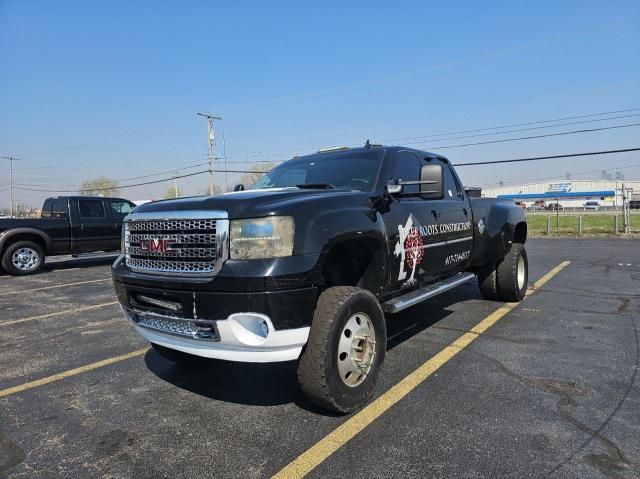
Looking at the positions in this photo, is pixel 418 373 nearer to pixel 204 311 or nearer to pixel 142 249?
pixel 204 311

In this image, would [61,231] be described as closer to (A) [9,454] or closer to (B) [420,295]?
(A) [9,454]

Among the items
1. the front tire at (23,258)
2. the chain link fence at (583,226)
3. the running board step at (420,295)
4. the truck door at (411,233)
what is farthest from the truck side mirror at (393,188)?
the chain link fence at (583,226)

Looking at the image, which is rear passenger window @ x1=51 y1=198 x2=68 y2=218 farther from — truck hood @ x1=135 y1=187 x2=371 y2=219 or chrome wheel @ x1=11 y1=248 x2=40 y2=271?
truck hood @ x1=135 y1=187 x2=371 y2=219

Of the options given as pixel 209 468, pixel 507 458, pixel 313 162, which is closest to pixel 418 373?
pixel 507 458

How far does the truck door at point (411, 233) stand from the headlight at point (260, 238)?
116 centimetres

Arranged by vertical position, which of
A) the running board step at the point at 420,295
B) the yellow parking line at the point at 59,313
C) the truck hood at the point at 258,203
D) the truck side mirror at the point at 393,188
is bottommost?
the yellow parking line at the point at 59,313

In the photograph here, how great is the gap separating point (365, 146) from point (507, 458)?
304cm

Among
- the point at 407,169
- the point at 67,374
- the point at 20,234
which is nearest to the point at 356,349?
the point at 407,169

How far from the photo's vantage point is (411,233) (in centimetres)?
418

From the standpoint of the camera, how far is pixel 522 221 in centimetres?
701

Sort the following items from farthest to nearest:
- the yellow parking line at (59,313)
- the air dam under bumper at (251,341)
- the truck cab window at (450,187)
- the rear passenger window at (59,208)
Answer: the rear passenger window at (59,208)
the yellow parking line at (59,313)
the truck cab window at (450,187)
the air dam under bumper at (251,341)

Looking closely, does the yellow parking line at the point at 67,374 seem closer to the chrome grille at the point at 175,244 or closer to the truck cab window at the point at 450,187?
the chrome grille at the point at 175,244

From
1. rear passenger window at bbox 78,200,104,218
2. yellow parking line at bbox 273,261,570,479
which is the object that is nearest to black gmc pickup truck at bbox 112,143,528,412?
yellow parking line at bbox 273,261,570,479

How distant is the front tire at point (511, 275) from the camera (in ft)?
21.4
